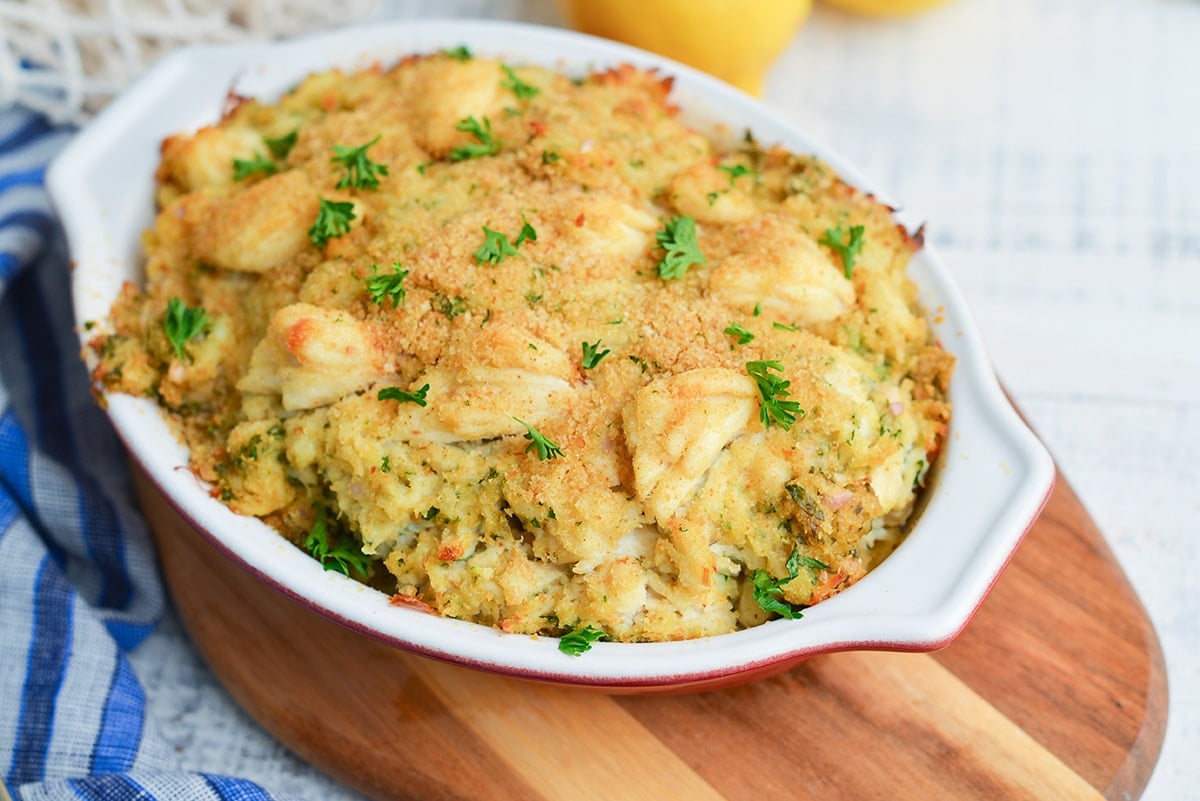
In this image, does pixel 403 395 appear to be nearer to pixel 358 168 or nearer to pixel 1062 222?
pixel 358 168

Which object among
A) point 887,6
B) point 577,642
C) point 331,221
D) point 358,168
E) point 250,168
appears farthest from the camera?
point 887,6

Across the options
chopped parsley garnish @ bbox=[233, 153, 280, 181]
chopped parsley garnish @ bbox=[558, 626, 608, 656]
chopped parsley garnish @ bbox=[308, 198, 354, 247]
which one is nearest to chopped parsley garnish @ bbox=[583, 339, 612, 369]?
chopped parsley garnish @ bbox=[558, 626, 608, 656]

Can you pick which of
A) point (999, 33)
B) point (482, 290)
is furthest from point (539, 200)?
point (999, 33)

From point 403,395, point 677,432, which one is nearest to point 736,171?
point 677,432

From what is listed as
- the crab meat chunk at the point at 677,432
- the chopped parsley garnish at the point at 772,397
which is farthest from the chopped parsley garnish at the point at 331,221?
the chopped parsley garnish at the point at 772,397

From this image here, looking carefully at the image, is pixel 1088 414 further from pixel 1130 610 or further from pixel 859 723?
pixel 859 723
